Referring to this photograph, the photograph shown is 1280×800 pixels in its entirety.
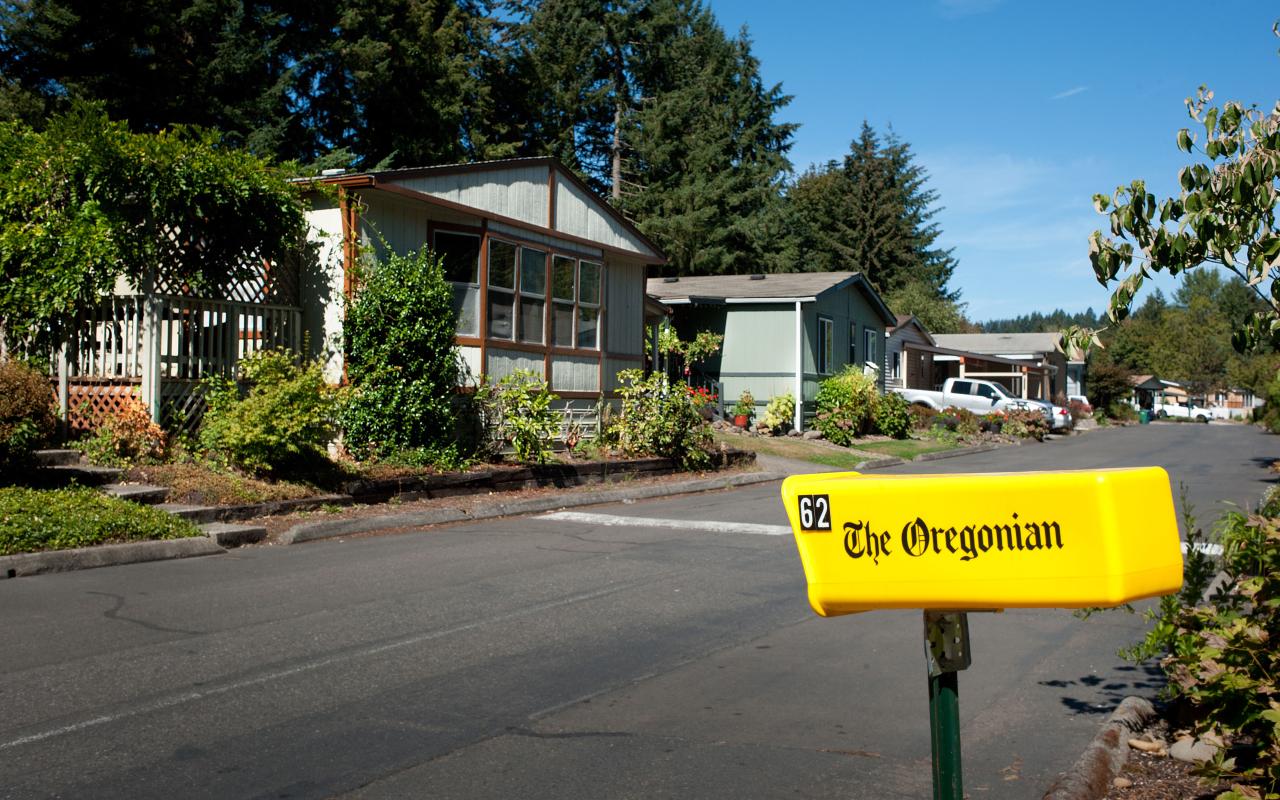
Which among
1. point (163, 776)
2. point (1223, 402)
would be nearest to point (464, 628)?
point (163, 776)

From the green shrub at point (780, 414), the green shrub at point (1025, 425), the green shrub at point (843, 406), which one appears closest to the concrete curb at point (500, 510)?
the green shrub at point (843, 406)

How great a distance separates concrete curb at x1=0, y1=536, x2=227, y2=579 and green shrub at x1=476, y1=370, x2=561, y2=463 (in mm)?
6123

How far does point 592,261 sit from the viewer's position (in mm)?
20875

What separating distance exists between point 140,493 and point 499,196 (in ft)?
27.5

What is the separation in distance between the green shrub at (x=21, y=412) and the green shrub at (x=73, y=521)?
598 millimetres

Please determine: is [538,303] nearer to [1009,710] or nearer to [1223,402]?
[1009,710]

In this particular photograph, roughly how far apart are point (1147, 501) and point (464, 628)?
6.09 metres

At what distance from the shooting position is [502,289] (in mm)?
18359

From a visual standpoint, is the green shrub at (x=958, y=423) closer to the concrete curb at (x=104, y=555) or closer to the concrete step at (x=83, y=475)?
the concrete step at (x=83, y=475)

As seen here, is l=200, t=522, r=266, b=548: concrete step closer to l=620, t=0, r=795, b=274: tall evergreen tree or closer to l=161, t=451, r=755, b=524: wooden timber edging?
l=161, t=451, r=755, b=524: wooden timber edging

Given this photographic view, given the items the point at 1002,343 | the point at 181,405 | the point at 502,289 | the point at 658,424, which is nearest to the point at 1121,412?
the point at 1002,343

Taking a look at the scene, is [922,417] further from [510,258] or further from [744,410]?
[510,258]

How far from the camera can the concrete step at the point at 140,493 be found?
11.8 metres

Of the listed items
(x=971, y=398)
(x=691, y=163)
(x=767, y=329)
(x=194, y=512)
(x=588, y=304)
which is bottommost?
(x=194, y=512)
